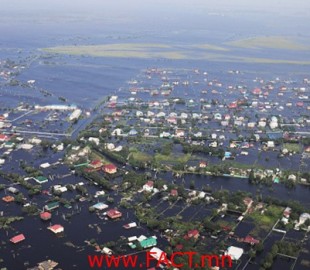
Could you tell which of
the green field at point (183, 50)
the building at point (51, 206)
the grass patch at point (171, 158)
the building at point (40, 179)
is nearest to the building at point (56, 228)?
the building at point (51, 206)

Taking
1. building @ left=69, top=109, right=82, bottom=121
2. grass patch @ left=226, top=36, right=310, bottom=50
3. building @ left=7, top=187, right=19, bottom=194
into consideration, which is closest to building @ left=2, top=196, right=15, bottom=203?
building @ left=7, top=187, right=19, bottom=194

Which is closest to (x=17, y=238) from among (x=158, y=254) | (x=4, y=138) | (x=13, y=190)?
Result: (x=13, y=190)

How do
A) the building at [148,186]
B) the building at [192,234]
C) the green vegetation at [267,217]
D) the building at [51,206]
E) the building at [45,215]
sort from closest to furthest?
the building at [192,234] → the green vegetation at [267,217] → the building at [45,215] → the building at [51,206] → the building at [148,186]

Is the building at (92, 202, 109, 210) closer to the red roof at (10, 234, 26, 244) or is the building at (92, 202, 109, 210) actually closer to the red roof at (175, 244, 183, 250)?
the red roof at (10, 234, 26, 244)

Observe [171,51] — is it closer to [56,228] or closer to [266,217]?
[266,217]

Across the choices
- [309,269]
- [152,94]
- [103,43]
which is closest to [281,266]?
[309,269]

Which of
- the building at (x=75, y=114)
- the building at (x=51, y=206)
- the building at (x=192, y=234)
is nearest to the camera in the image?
the building at (x=192, y=234)

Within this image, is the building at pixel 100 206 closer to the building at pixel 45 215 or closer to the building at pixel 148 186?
the building at pixel 45 215

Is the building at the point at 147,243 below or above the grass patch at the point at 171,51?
below
